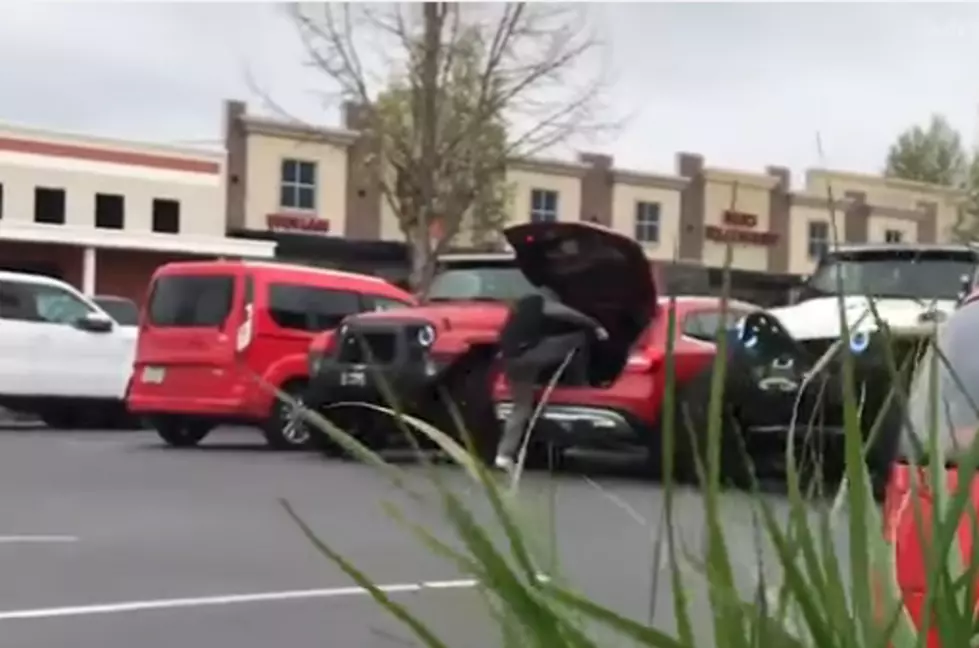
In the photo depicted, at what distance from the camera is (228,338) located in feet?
55.4

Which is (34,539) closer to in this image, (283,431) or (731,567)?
(283,431)

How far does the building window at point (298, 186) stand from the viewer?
44.7 meters

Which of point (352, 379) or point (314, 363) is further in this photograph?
point (314, 363)

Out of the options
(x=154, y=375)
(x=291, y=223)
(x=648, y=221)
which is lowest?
(x=154, y=375)

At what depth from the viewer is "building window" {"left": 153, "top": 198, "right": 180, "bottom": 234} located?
4344 cm

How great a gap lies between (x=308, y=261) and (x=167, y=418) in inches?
1042

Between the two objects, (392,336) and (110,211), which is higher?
(110,211)

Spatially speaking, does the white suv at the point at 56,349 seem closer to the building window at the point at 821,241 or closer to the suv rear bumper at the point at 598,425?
the building window at the point at 821,241

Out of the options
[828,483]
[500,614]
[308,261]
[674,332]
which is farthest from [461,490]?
[308,261]

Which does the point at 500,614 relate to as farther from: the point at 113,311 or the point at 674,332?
the point at 113,311

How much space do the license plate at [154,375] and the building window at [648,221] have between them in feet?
116

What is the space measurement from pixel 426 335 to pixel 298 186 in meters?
30.8

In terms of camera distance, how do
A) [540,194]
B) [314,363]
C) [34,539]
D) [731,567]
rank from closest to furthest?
1. [731,567]
2. [34,539]
3. [314,363]
4. [540,194]

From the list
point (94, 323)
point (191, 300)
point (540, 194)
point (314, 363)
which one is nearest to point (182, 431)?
point (191, 300)
